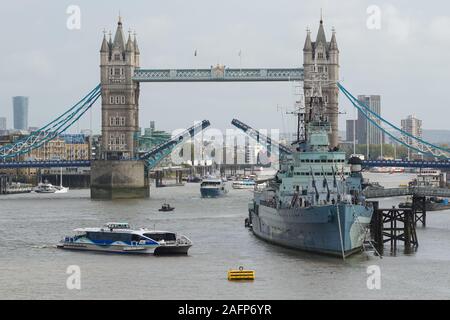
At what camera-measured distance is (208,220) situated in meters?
73.4

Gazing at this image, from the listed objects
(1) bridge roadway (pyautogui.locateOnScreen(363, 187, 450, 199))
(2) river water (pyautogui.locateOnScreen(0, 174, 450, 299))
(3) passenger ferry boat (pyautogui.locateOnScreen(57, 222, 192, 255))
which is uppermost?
(1) bridge roadway (pyautogui.locateOnScreen(363, 187, 450, 199))

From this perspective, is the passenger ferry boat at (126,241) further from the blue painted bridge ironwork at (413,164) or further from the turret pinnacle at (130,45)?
the turret pinnacle at (130,45)

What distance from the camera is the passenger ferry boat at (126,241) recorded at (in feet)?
170

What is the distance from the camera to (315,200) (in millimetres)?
52031

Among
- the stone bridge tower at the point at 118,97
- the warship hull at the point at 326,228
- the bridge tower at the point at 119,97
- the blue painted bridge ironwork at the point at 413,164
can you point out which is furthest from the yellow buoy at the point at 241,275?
the stone bridge tower at the point at 118,97

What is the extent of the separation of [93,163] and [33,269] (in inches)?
2511

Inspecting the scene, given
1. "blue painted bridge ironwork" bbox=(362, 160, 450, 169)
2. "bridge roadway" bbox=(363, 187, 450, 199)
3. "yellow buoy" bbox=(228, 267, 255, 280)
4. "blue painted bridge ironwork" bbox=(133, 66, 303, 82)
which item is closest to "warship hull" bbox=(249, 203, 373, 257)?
"yellow buoy" bbox=(228, 267, 255, 280)

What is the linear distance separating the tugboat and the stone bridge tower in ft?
178

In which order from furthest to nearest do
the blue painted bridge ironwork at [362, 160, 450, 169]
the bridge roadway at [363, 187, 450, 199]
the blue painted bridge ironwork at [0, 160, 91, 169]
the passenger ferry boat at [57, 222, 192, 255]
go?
1. the blue painted bridge ironwork at [0, 160, 91, 169]
2. the blue painted bridge ironwork at [362, 160, 450, 169]
3. the bridge roadway at [363, 187, 450, 199]
4. the passenger ferry boat at [57, 222, 192, 255]

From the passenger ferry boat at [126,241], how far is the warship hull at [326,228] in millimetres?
4825

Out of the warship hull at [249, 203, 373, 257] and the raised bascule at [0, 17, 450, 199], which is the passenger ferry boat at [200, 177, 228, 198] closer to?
the raised bascule at [0, 17, 450, 199]

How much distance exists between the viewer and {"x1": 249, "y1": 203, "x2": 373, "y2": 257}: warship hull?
47.8m

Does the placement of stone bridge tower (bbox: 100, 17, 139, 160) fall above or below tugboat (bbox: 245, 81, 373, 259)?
above
